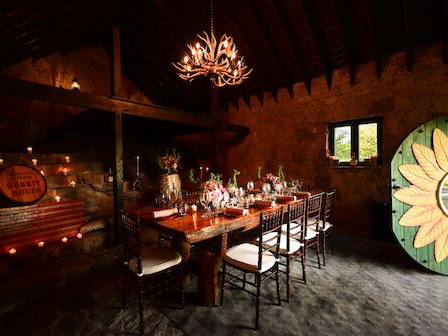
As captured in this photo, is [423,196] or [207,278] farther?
[423,196]

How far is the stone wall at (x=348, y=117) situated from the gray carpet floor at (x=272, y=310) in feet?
6.96

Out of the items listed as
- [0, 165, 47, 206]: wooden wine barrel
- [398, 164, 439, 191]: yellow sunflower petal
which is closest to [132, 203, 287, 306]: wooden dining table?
[398, 164, 439, 191]: yellow sunflower petal

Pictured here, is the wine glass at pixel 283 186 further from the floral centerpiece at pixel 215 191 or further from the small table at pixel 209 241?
the floral centerpiece at pixel 215 191

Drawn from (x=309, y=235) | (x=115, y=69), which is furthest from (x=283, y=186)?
(x=115, y=69)

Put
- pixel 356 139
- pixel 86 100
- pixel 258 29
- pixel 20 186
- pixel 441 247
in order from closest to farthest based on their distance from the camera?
pixel 441 247 < pixel 20 186 < pixel 86 100 < pixel 258 29 < pixel 356 139

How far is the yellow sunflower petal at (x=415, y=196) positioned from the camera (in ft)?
8.64

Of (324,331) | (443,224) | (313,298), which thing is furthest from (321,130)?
(324,331)

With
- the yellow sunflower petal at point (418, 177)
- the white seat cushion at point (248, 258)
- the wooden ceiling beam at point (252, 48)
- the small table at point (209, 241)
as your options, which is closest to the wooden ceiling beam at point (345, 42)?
the wooden ceiling beam at point (252, 48)

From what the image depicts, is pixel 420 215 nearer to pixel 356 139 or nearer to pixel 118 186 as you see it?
pixel 356 139

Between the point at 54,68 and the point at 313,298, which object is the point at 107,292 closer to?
the point at 313,298

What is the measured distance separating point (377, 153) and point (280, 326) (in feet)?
13.8

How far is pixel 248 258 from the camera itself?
6.79 ft

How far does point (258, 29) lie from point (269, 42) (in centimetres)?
39

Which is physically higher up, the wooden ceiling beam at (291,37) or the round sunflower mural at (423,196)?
the wooden ceiling beam at (291,37)
